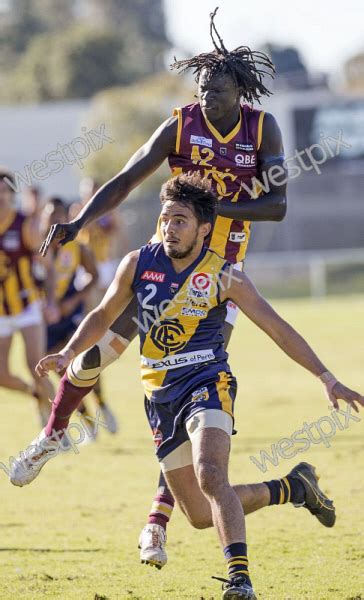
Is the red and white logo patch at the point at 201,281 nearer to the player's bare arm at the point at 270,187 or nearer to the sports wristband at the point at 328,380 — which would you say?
the sports wristband at the point at 328,380

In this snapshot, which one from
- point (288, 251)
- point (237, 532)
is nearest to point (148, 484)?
point (237, 532)

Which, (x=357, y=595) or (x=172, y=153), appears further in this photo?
(x=172, y=153)

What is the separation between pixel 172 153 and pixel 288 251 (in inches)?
1464

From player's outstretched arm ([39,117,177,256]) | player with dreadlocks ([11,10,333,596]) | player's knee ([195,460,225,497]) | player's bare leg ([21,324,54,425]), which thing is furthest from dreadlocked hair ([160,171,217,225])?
player's bare leg ([21,324,54,425])

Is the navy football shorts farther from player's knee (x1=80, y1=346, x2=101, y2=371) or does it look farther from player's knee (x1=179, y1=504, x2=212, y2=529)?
player's knee (x1=80, y1=346, x2=101, y2=371)

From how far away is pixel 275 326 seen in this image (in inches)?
237

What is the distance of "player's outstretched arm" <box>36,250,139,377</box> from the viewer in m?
6.31

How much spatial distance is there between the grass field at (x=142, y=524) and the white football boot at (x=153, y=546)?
5.3 inches

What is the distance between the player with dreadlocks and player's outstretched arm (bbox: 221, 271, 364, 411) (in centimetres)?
86

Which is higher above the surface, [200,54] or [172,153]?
[200,54]

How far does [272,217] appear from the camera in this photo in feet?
23.6

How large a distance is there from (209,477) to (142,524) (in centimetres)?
268

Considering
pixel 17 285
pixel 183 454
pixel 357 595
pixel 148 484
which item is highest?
pixel 17 285

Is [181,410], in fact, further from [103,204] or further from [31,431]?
[31,431]
